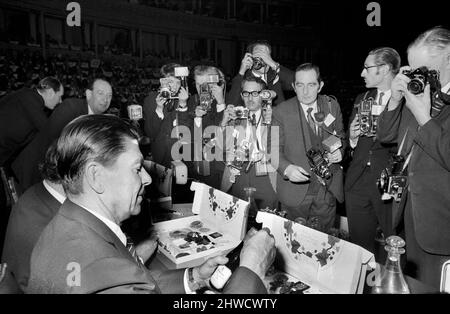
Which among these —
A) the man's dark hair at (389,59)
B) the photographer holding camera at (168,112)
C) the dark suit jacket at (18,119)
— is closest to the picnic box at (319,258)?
the man's dark hair at (389,59)

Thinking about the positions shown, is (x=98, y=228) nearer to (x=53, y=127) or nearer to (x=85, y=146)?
(x=85, y=146)

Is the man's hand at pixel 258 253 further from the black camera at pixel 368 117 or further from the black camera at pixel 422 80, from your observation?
the black camera at pixel 368 117

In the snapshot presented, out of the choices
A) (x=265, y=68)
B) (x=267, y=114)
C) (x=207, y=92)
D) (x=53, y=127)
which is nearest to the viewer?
(x=267, y=114)

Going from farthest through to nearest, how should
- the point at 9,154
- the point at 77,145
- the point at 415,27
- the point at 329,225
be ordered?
the point at 415,27
the point at 9,154
the point at 329,225
the point at 77,145

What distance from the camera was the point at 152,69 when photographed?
7.26 metres

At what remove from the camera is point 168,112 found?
3467mm

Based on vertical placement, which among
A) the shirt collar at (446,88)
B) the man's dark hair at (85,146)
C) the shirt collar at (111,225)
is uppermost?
the shirt collar at (446,88)

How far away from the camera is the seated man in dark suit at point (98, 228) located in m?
0.88

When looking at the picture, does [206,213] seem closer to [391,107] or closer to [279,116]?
[279,116]

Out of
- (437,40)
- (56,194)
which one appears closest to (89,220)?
(56,194)

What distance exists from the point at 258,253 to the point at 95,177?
586 millimetres

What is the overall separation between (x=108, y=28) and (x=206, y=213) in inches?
227

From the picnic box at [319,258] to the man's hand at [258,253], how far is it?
40 cm
